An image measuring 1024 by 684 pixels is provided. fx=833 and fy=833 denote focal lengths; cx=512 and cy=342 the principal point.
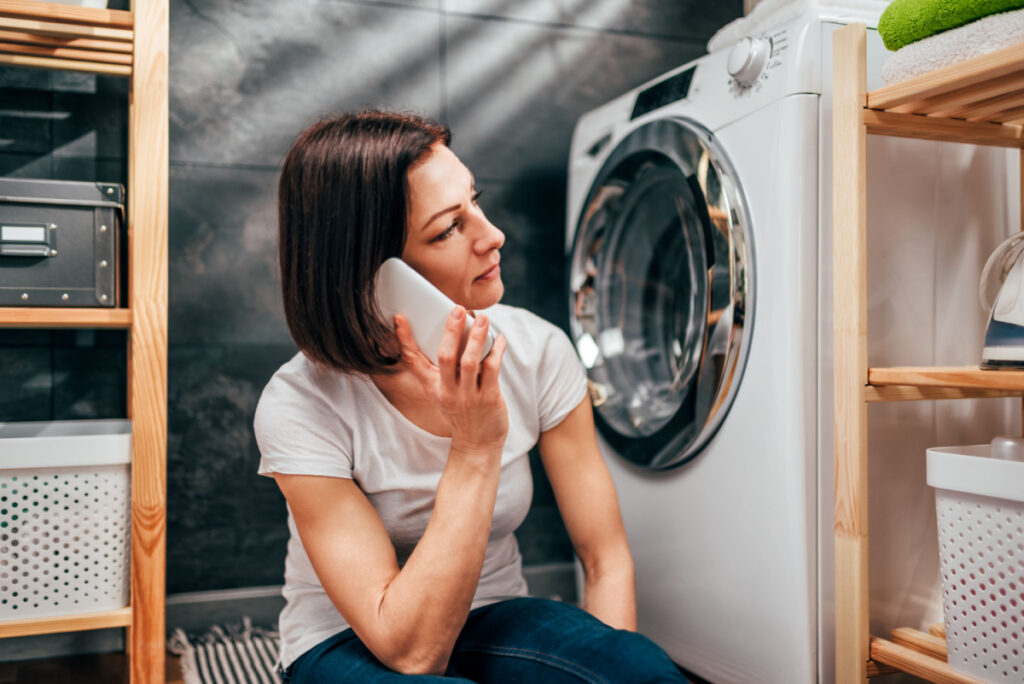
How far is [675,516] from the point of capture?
4.87 ft

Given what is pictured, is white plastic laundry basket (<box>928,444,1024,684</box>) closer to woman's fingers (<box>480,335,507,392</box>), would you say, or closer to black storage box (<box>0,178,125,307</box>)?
woman's fingers (<box>480,335,507,392</box>)

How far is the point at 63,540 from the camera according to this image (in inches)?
49.3

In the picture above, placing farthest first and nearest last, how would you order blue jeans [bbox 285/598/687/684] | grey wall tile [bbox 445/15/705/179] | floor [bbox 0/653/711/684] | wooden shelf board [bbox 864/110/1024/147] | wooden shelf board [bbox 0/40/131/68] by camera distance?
grey wall tile [bbox 445/15/705/179]
floor [bbox 0/653/711/684]
wooden shelf board [bbox 0/40/131/68]
wooden shelf board [bbox 864/110/1024/147]
blue jeans [bbox 285/598/687/684]

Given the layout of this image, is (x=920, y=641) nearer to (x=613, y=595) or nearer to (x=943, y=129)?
(x=613, y=595)

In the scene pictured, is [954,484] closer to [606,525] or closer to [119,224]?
[606,525]

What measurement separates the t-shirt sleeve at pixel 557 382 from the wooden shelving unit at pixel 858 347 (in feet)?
1.22

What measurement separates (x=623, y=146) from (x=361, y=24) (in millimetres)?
666

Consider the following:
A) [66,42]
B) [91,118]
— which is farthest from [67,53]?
[91,118]

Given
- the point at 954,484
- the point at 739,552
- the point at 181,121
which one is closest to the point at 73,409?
the point at 181,121

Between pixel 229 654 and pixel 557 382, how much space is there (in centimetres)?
92

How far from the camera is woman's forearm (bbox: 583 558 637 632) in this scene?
3.76 feet

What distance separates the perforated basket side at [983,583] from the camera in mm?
988

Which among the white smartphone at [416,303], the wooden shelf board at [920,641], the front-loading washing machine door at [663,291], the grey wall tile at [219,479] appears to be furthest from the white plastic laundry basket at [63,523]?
the wooden shelf board at [920,641]

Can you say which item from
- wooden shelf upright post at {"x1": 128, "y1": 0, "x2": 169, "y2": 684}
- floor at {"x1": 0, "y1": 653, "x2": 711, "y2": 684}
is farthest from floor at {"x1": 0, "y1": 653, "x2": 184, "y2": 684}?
wooden shelf upright post at {"x1": 128, "y1": 0, "x2": 169, "y2": 684}
